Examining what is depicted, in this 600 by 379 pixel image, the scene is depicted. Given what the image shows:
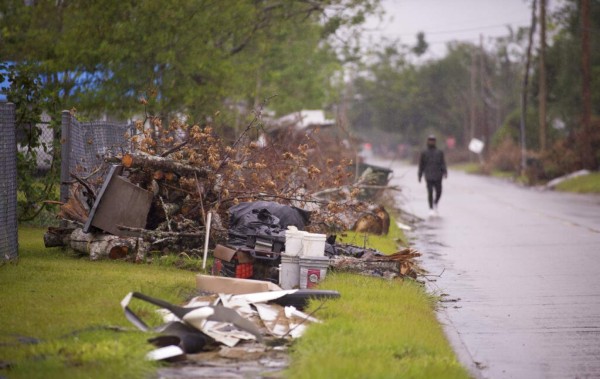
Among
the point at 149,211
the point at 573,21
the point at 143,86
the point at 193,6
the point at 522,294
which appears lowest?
the point at 522,294

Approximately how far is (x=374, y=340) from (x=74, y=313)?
2.54m

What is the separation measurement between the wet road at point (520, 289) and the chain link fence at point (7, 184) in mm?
5142

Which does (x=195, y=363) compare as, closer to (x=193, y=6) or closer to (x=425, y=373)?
(x=425, y=373)

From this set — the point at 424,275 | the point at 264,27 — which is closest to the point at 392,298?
the point at 424,275

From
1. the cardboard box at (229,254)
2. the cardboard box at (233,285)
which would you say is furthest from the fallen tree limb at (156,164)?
the cardboard box at (233,285)

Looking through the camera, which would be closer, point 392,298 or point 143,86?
point 392,298

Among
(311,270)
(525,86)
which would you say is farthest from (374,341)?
(525,86)

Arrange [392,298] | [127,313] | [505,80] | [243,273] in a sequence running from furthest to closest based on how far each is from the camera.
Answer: [505,80]
[243,273]
[392,298]
[127,313]

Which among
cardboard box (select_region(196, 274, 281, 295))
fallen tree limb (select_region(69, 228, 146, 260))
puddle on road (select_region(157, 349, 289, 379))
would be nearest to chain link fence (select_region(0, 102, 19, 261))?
fallen tree limb (select_region(69, 228, 146, 260))

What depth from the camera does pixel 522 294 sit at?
40.5 ft

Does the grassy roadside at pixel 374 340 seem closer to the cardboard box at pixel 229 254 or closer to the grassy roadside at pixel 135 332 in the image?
the grassy roadside at pixel 135 332

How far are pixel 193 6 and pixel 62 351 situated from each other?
62.8 ft

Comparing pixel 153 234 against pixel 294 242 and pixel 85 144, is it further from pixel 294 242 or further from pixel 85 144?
pixel 85 144

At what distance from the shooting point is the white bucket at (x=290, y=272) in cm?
1114
